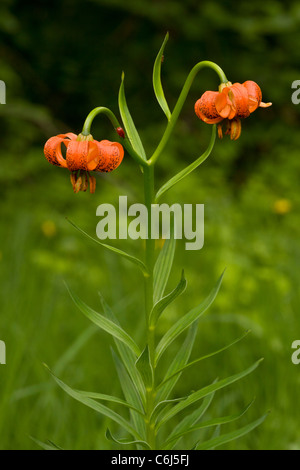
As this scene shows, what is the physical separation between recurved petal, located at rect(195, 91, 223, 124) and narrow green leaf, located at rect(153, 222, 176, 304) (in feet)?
0.59

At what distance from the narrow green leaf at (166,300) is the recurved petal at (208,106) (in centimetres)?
19

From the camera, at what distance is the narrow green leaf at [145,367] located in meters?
0.72

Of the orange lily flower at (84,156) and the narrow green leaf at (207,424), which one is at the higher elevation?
the orange lily flower at (84,156)

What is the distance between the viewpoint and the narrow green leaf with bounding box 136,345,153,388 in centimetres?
72

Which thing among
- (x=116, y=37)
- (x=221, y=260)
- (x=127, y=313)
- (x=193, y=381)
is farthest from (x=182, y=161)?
(x=193, y=381)

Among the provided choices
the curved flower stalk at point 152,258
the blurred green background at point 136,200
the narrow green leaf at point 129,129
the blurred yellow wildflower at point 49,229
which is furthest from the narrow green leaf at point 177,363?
the blurred yellow wildflower at point 49,229

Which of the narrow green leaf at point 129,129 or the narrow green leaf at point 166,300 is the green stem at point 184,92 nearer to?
the narrow green leaf at point 129,129

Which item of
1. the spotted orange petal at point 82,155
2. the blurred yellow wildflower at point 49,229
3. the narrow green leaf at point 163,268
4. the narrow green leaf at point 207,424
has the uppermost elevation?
the blurred yellow wildflower at point 49,229

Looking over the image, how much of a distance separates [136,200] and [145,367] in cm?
222

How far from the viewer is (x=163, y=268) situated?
0.79 meters

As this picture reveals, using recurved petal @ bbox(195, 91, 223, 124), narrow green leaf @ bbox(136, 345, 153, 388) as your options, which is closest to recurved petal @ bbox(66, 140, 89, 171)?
recurved petal @ bbox(195, 91, 223, 124)

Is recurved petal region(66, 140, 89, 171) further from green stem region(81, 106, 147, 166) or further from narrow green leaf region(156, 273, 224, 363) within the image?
narrow green leaf region(156, 273, 224, 363)

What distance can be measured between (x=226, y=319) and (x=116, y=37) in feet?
8.13

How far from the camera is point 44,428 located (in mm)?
1377
